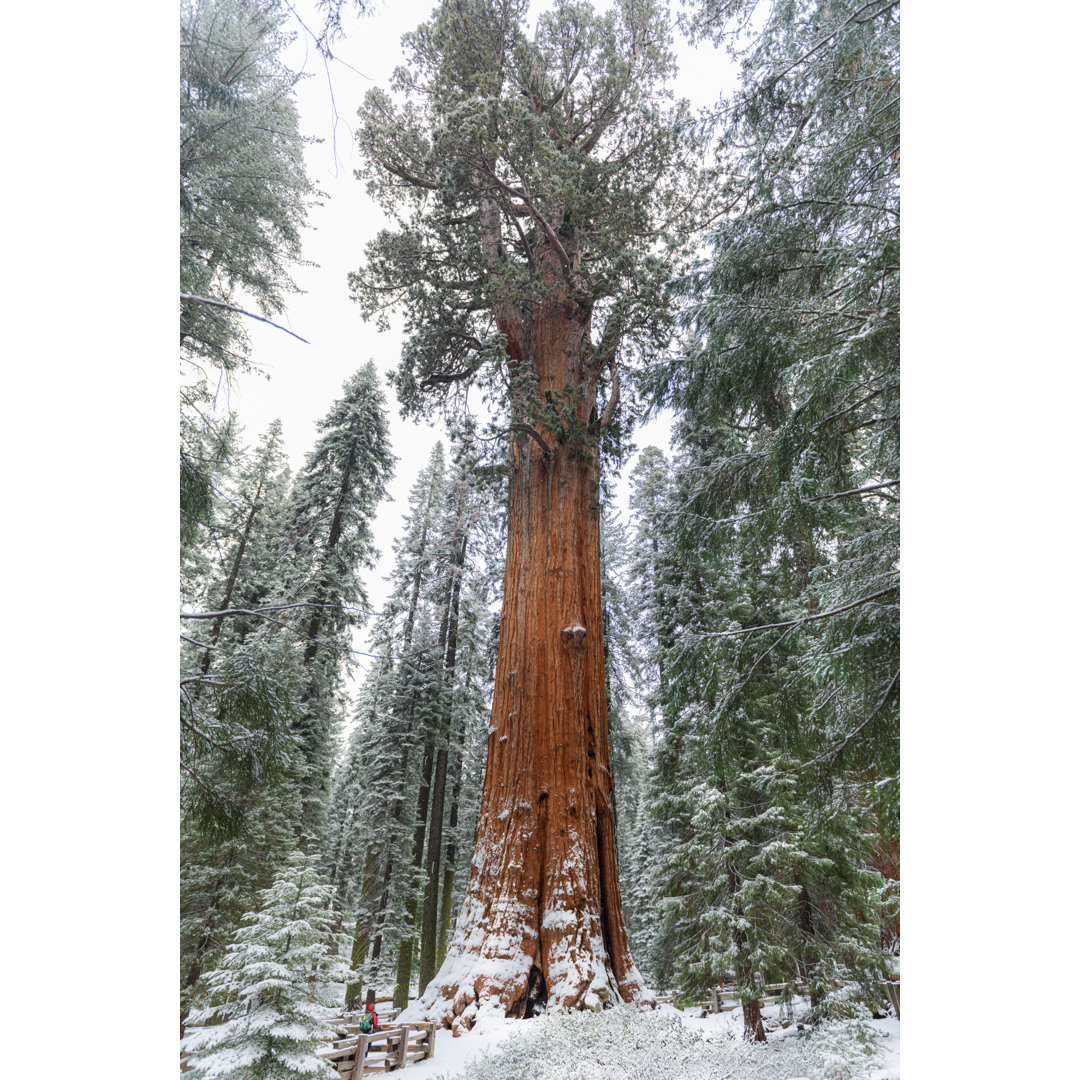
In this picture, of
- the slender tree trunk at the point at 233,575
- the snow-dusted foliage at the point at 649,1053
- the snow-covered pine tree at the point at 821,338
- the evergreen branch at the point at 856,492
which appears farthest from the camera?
the evergreen branch at the point at 856,492

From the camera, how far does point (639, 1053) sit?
1463 millimetres

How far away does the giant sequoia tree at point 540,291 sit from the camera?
229 cm

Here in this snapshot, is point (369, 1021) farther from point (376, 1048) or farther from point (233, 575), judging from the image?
point (233, 575)

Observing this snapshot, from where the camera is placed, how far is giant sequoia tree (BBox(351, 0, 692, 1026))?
229 cm

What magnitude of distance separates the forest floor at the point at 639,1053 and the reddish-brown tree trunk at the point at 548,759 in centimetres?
17

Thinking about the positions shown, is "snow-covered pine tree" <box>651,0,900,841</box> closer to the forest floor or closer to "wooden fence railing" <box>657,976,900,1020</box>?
the forest floor

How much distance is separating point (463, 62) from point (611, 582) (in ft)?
12.2

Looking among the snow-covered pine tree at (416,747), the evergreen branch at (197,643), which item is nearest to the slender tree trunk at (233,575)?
the evergreen branch at (197,643)

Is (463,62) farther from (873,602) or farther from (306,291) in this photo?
(873,602)

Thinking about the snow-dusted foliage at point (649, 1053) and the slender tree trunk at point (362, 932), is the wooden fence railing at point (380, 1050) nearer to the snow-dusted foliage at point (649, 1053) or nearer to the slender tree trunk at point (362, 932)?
the slender tree trunk at point (362, 932)

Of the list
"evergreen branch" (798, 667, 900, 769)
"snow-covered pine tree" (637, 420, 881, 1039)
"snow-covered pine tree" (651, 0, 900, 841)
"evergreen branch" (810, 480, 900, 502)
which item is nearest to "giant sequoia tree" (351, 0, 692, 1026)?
"snow-covered pine tree" (651, 0, 900, 841)

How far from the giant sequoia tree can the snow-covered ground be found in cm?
45
